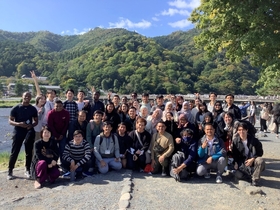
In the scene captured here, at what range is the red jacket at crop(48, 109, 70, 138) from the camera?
5.65 meters

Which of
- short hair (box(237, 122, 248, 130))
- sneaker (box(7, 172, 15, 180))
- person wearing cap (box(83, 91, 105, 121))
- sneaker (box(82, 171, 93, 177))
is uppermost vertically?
person wearing cap (box(83, 91, 105, 121))

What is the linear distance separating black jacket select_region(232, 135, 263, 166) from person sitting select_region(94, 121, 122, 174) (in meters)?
2.38

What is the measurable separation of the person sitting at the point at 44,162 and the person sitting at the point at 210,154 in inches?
112

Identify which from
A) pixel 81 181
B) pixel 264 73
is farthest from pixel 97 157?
pixel 264 73

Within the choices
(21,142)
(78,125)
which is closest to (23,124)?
(21,142)

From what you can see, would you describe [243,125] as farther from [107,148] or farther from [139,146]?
[107,148]

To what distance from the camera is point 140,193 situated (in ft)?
14.4

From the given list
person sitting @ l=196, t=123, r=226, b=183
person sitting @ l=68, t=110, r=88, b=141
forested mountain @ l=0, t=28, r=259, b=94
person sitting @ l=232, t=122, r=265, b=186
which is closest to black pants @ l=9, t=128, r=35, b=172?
person sitting @ l=68, t=110, r=88, b=141

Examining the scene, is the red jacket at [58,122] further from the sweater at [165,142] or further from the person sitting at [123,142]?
the sweater at [165,142]

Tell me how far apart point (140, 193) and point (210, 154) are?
5.39ft

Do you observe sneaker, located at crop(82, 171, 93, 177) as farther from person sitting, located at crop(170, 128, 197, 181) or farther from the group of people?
person sitting, located at crop(170, 128, 197, 181)

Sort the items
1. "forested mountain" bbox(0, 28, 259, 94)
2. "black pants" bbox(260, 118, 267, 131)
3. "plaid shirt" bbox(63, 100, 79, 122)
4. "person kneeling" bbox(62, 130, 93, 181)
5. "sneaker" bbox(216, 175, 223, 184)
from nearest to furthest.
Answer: "sneaker" bbox(216, 175, 223, 184) < "person kneeling" bbox(62, 130, 93, 181) < "plaid shirt" bbox(63, 100, 79, 122) < "black pants" bbox(260, 118, 267, 131) < "forested mountain" bbox(0, 28, 259, 94)

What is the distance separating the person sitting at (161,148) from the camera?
5351 mm

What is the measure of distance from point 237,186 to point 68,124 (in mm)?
3717
